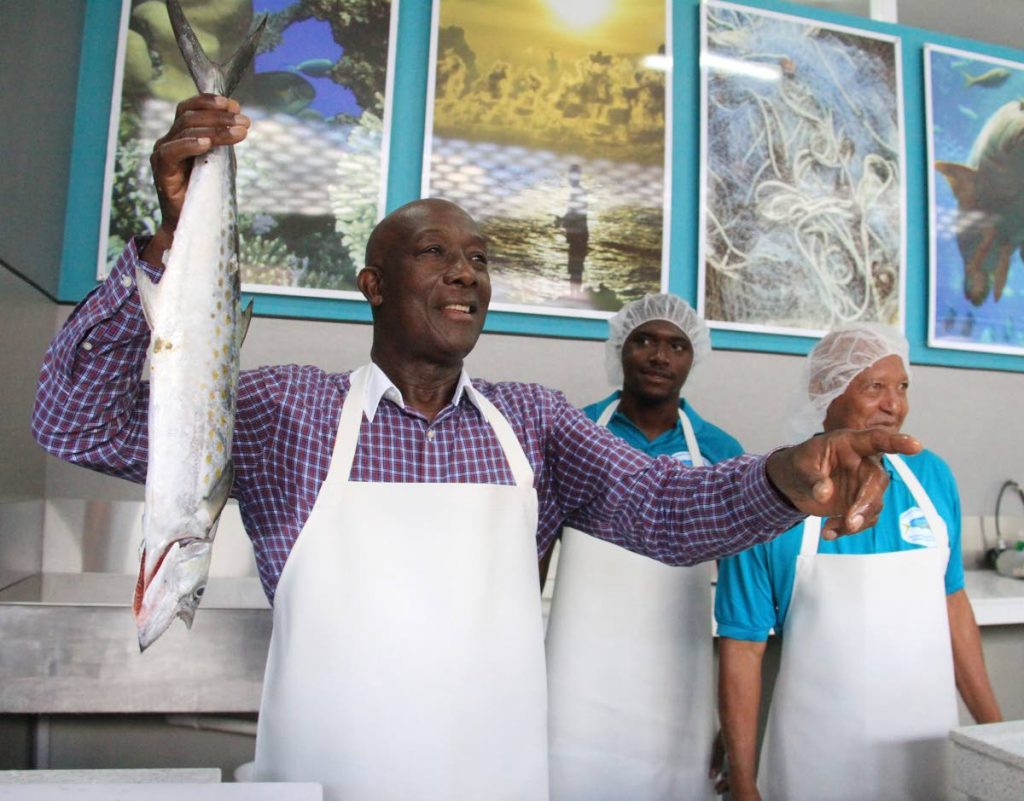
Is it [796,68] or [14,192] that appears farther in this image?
[796,68]

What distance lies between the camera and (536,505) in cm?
144

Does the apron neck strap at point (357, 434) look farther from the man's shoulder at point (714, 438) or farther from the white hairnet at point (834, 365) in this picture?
the man's shoulder at point (714, 438)

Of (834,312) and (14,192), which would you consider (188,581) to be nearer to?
(14,192)

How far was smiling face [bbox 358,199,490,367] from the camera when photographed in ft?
4.60

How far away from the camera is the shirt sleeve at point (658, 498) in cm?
125

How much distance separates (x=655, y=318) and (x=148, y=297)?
176 centimetres

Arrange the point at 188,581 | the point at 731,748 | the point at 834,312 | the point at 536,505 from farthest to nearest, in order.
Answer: the point at 834,312, the point at 731,748, the point at 536,505, the point at 188,581

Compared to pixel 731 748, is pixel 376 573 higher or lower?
higher

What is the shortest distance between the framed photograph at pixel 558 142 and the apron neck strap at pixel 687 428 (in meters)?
0.65

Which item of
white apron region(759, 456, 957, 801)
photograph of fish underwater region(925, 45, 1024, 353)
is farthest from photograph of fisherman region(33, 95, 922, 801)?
photograph of fish underwater region(925, 45, 1024, 353)

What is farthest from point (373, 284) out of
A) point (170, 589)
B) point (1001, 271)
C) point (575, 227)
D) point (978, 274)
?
point (1001, 271)

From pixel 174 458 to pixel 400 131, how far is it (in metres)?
2.24

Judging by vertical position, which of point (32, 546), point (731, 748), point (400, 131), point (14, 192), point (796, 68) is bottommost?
point (731, 748)

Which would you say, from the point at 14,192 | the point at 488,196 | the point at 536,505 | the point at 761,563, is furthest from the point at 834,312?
the point at 14,192
